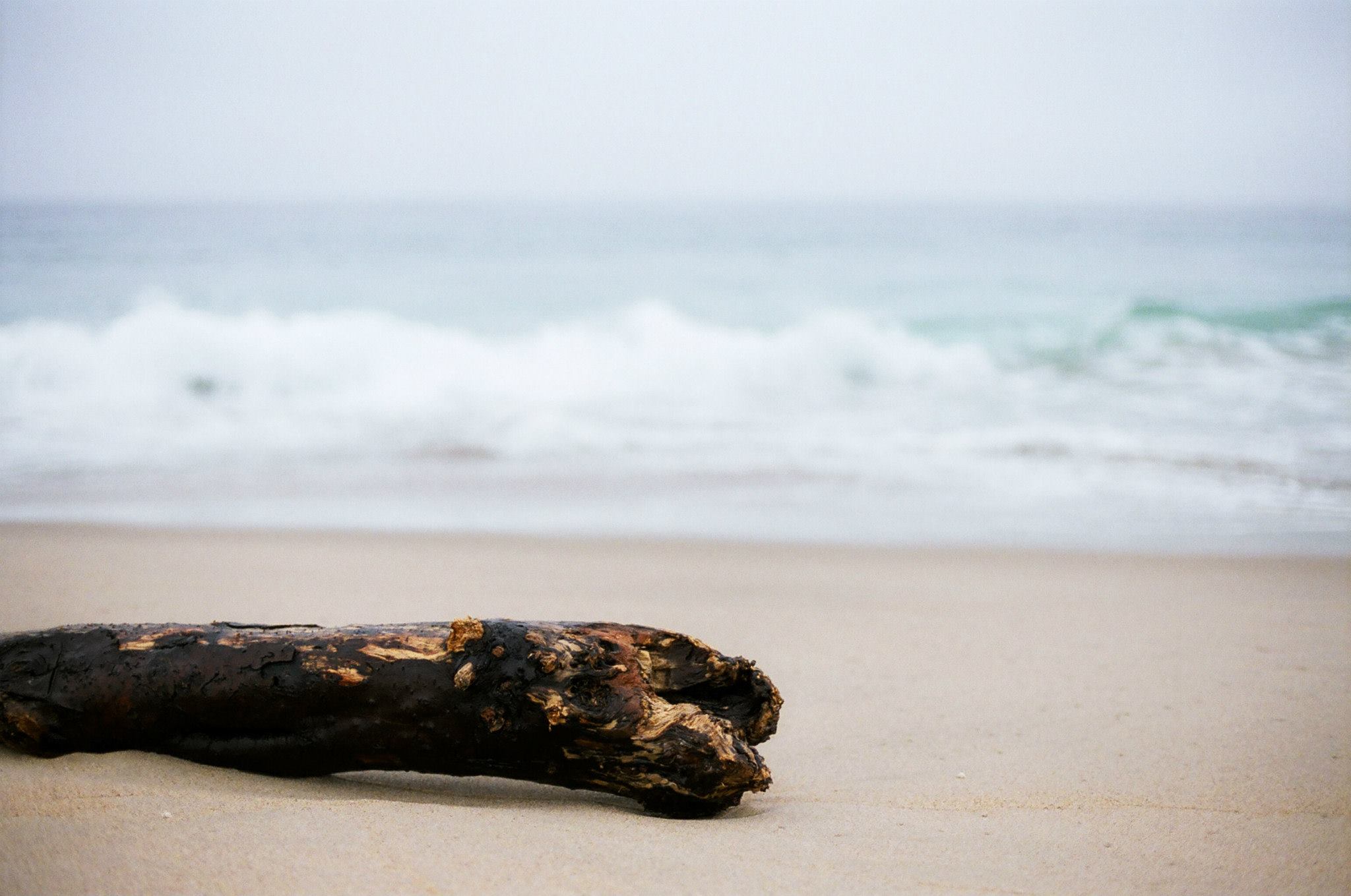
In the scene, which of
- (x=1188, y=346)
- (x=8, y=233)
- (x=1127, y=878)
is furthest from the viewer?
(x=8, y=233)

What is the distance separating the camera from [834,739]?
3.48 m

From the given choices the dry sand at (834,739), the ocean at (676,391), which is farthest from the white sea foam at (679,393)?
the dry sand at (834,739)

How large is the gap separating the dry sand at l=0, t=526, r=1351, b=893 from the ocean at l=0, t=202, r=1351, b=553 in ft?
2.74

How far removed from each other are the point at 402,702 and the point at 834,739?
1.63m

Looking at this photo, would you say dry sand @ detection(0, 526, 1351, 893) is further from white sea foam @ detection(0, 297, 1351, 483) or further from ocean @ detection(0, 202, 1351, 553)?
white sea foam @ detection(0, 297, 1351, 483)

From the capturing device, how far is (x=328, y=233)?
1204 inches

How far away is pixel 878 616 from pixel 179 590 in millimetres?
3402

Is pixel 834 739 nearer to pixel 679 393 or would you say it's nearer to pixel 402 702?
pixel 402 702

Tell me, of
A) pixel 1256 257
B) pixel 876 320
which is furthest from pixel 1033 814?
pixel 1256 257

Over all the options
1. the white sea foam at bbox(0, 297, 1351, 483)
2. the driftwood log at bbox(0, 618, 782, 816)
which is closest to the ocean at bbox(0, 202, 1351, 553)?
the white sea foam at bbox(0, 297, 1351, 483)

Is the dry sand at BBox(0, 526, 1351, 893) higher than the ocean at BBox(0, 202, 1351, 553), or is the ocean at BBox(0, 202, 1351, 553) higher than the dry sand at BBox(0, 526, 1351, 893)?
the ocean at BBox(0, 202, 1351, 553)

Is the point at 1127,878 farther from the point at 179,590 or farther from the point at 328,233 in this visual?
the point at 328,233

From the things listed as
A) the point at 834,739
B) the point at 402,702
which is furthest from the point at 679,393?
the point at 402,702

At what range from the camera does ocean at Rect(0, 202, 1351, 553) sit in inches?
285
